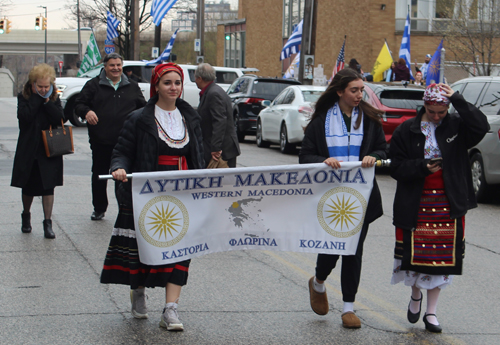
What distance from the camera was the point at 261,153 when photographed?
55.5 feet

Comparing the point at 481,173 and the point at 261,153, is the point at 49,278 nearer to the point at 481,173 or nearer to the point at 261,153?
the point at 481,173

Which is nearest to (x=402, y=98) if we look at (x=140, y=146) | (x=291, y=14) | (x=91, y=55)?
(x=140, y=146)

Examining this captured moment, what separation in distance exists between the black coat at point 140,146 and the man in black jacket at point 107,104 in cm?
334

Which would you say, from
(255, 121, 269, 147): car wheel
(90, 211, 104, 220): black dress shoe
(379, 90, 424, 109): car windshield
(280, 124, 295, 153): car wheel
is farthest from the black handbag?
(255, 121, 269, 147): car wheel

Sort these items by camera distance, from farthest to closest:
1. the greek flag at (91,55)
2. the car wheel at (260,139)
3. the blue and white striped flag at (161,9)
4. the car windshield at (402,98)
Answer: the greek flag at (91,55)
the blue and white striped flag at (161,9)
the car wheel at (260,139)
the car windshield at (402,98)

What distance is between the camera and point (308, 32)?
78.4 ft

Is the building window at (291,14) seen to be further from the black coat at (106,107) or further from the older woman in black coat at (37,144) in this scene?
the older woman in black coat at (37,144)

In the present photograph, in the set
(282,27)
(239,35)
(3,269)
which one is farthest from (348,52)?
(3,269)

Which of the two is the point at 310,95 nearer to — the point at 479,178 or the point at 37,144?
the point at 479,178

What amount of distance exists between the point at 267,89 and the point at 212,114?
11943 millimetres

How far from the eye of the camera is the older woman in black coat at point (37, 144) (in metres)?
7.56

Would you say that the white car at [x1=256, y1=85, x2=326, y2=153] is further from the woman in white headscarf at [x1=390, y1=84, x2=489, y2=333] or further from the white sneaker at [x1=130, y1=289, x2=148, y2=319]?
the white sneaker at [x1=130, y1=289, x2=148, y2=319]

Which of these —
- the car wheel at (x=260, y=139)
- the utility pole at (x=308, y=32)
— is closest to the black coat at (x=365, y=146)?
the car wheel at (x=260, y=139)

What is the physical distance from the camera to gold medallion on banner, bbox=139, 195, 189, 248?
475 cm
